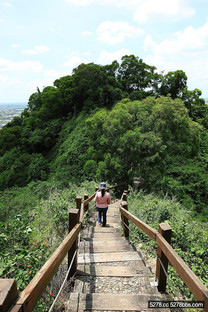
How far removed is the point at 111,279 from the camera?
317cm

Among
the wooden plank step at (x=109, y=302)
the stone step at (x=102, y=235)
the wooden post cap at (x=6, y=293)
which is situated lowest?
the stone step at (x=102, y=235)

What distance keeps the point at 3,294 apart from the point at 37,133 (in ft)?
103

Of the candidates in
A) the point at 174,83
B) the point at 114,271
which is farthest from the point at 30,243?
the point at 174,83

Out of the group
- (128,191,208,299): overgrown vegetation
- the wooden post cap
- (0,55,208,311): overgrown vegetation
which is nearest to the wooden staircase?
(128,191,208,299): overgrown vegetation

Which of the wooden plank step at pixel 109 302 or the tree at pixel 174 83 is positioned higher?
the tree at pixel 174 83

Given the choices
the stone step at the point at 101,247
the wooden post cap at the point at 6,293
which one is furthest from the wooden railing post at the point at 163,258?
the wooden post cap at the point at 6,293

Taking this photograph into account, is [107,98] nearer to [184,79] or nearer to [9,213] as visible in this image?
[184,79]

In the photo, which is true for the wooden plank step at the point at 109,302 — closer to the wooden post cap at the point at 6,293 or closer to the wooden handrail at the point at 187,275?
the wooden handrail at the point at 187,275

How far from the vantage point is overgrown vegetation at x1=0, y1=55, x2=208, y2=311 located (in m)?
4.77

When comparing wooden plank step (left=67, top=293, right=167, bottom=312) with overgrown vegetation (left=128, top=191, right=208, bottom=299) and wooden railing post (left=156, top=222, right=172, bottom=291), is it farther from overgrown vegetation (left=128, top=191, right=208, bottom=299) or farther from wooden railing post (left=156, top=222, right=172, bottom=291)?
overgrown vegetation (left=128, top=191, right=208, bottom=299)

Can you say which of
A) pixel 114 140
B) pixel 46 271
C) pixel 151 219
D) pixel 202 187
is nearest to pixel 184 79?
pixel 202 187

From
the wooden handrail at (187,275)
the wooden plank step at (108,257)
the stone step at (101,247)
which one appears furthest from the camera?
the stone step at (101,247)

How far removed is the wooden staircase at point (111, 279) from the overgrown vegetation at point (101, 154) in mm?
725

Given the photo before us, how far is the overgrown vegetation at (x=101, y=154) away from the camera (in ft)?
15.7
